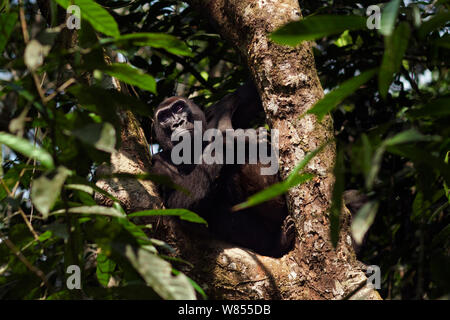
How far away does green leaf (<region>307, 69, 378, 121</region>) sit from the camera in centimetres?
155

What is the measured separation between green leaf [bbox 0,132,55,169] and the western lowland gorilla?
7.43 ft

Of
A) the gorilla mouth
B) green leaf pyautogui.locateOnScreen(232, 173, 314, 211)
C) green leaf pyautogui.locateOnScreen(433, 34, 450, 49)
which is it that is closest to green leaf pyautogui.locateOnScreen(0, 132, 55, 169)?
green leaf pyautogui.locateOnScreen(232, 173, 314, 211)

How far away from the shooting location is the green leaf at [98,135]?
1411mm

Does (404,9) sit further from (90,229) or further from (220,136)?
(90,229)

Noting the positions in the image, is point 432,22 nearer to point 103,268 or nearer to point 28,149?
point 28,149

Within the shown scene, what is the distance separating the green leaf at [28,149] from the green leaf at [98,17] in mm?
526

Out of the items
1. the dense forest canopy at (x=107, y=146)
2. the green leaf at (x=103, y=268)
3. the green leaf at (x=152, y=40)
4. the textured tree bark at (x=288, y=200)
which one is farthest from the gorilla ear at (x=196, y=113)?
the green leaf at (x=152, y=40)

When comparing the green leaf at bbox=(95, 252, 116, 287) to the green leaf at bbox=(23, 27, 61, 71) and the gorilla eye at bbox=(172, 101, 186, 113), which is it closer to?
the green leaf at bbox=(23, 27, 61, 71)

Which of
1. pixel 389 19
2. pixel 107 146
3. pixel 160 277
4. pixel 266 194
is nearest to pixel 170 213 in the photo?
pixel 160 277

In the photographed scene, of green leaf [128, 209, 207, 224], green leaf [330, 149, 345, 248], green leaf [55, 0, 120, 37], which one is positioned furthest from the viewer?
green leaf [128, 209, 207, 224]

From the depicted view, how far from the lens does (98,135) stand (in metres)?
1.42

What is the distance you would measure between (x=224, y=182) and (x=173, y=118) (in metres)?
0.82
